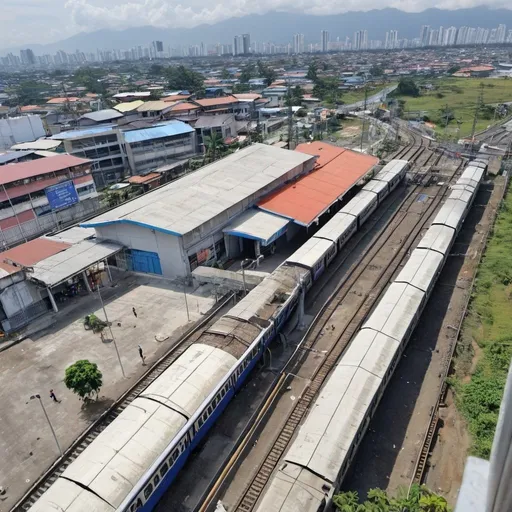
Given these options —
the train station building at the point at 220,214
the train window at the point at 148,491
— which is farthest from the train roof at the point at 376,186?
the train window at the point at 148,491

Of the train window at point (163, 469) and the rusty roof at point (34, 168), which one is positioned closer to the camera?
the train window at point (163, 469)

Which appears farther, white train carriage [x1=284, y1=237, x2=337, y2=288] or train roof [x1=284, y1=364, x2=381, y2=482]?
white train carriage [x1=284, y1=237, x2=337, y2=288]

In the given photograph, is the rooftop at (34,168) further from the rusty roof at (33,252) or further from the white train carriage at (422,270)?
the white train carriage at (422,270)

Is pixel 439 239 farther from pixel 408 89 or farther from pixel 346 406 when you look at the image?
pixel 408 89

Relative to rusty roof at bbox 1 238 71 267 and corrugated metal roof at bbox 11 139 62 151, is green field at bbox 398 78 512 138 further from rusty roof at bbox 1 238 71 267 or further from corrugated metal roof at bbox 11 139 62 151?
rusty roof at bbox 1 238 71 267

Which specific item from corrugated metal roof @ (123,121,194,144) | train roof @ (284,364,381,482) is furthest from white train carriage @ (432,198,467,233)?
corrugated metal roof @ (123,121,194,144)

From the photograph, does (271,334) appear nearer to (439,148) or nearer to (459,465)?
(459,465)
